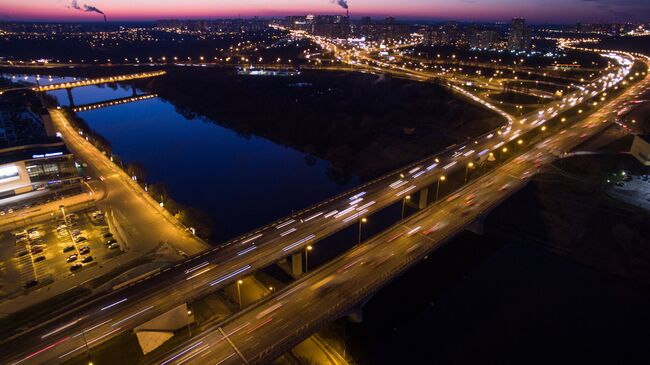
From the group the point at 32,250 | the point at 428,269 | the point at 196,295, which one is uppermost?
the point at 196,295

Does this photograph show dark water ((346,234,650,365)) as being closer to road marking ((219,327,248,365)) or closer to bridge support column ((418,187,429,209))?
bridge support column ((418,187,429,209))

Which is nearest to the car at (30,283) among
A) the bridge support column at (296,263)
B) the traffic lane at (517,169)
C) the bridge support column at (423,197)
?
the bridge support column at (296,263)

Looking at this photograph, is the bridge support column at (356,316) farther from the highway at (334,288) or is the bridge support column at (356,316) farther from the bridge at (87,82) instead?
the bridge at (87,82)

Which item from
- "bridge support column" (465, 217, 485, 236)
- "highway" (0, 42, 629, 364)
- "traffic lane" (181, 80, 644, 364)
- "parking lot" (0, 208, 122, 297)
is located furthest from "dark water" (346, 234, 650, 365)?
"parking lot" (0, 208, 122, 297)

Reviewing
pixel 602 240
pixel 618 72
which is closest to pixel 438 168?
pixel 602 240

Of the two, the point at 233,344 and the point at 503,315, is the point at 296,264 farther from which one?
the point at 503,315

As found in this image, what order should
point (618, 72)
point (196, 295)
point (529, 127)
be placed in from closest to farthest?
point (196, 295), point (529, 127), point (618, 72)

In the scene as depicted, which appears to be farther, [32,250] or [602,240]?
[602,240]

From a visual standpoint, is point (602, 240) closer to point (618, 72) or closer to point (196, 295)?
point (196, 295)

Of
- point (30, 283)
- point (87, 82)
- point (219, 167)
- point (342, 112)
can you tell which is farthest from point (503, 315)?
point (87, 82)
